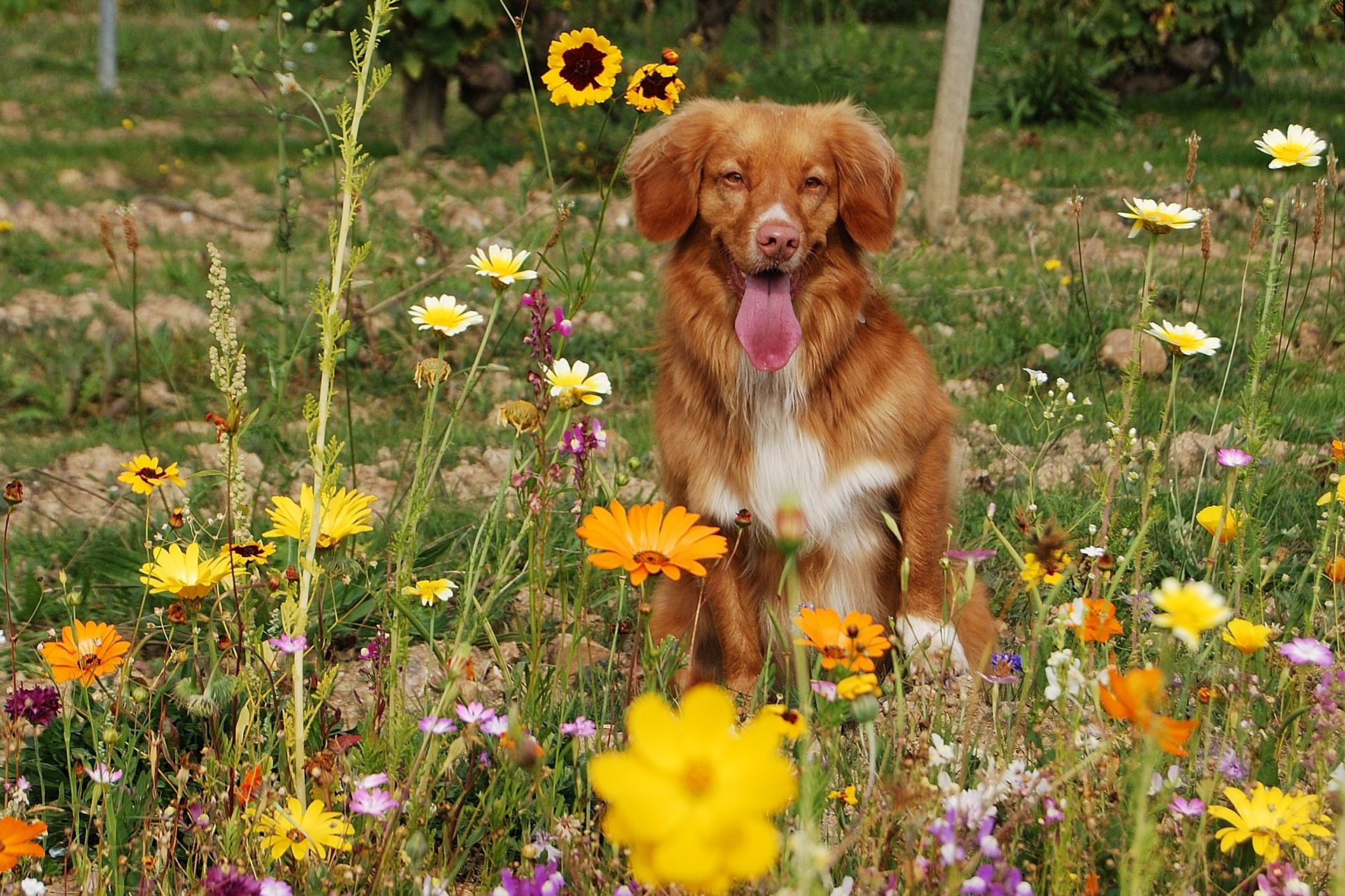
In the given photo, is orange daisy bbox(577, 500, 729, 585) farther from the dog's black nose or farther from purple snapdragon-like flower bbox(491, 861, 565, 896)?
the dog's black nose

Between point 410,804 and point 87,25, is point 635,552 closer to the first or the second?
point 410,804

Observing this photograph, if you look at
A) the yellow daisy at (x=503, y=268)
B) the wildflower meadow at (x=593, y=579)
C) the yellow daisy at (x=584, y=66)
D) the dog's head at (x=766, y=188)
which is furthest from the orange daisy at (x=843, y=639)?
the dog's head at (x=766, y=188)

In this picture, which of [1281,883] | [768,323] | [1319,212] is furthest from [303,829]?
[1319,212]

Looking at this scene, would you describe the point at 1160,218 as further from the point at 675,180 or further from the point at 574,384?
the point at 675,180

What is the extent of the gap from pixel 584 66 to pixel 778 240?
807 millimetres

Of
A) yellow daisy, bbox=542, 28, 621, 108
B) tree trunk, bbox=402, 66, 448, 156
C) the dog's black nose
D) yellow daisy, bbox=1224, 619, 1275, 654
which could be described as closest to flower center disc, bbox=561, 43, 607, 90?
yellow daisy, bbox=542, 28, 621, 108

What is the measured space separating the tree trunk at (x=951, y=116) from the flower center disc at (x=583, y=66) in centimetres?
476

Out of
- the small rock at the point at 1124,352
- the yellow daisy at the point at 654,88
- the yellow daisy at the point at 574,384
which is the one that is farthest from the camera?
the small rock at the point at 1124,352

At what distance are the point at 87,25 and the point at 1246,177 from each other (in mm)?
14377

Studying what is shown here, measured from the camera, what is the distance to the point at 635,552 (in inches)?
63.2

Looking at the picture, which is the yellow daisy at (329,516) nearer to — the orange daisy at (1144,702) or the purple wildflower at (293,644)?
the purple wildflower at (293,644)

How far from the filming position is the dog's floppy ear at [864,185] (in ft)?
10.5

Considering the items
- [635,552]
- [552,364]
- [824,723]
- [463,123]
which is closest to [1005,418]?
[552,364]

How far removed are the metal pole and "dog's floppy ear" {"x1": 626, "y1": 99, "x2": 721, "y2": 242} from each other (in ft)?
34.7
